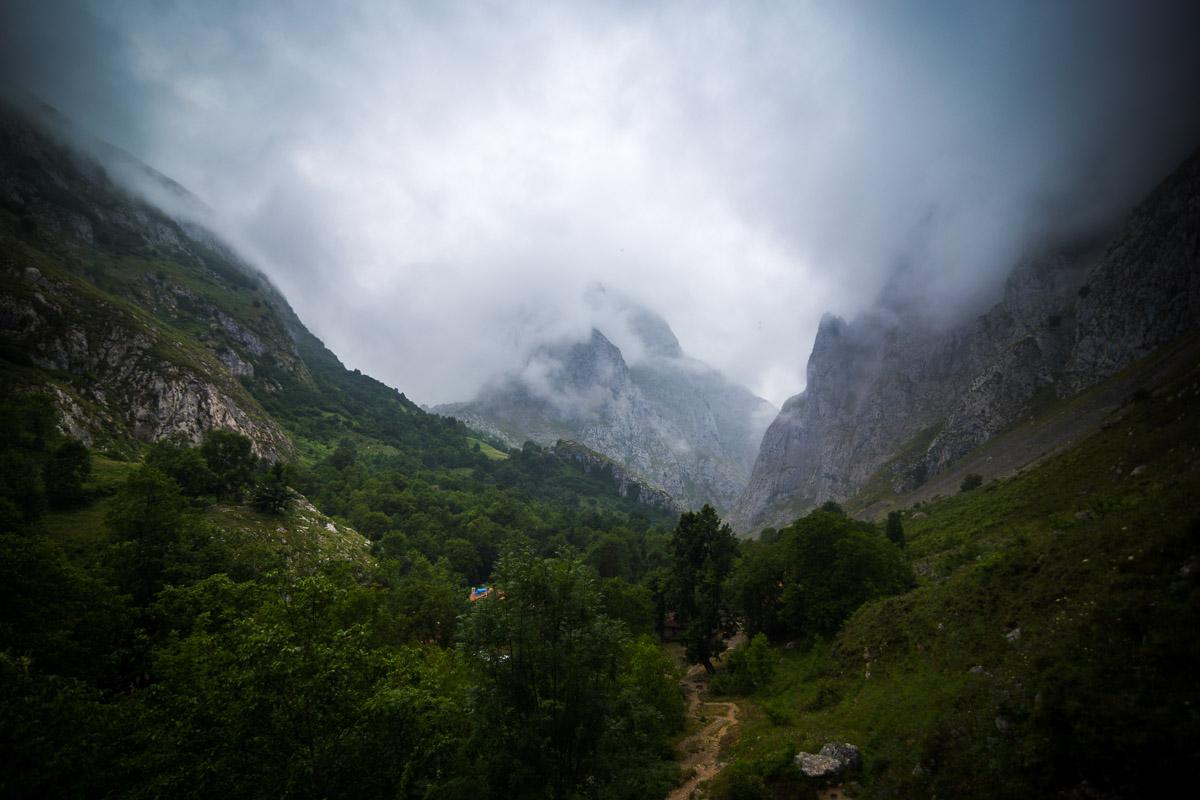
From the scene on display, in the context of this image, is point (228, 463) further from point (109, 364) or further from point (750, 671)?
point (750, 671)

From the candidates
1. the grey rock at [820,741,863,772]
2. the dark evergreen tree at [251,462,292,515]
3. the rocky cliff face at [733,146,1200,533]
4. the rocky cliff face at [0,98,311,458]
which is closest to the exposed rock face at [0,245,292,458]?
the rocky cliff face at [0,98,311,458]

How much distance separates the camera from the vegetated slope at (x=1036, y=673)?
1019 centimetres

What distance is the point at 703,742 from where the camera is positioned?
90.6ft

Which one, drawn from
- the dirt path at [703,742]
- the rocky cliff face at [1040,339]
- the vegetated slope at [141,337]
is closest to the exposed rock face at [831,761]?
the dirt path at [703,742]

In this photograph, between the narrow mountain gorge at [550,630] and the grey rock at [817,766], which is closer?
the narrow mountain gorge at [550,630]

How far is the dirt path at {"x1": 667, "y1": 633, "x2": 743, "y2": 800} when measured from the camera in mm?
22891

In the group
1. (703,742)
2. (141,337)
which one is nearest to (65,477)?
(703,742)

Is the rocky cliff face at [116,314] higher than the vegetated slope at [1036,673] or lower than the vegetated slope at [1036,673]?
higher

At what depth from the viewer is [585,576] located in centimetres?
1684

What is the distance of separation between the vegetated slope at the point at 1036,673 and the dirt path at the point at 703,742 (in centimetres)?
186

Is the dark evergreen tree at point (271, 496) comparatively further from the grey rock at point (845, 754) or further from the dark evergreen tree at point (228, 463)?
the grey rock at point (845, 754)

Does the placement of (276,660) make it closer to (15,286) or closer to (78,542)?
(78,542)

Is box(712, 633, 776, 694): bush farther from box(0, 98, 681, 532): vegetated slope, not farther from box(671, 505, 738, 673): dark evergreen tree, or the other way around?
box(0, 98, 681, 532): vegetated slope

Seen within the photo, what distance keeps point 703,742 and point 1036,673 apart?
20.4m
